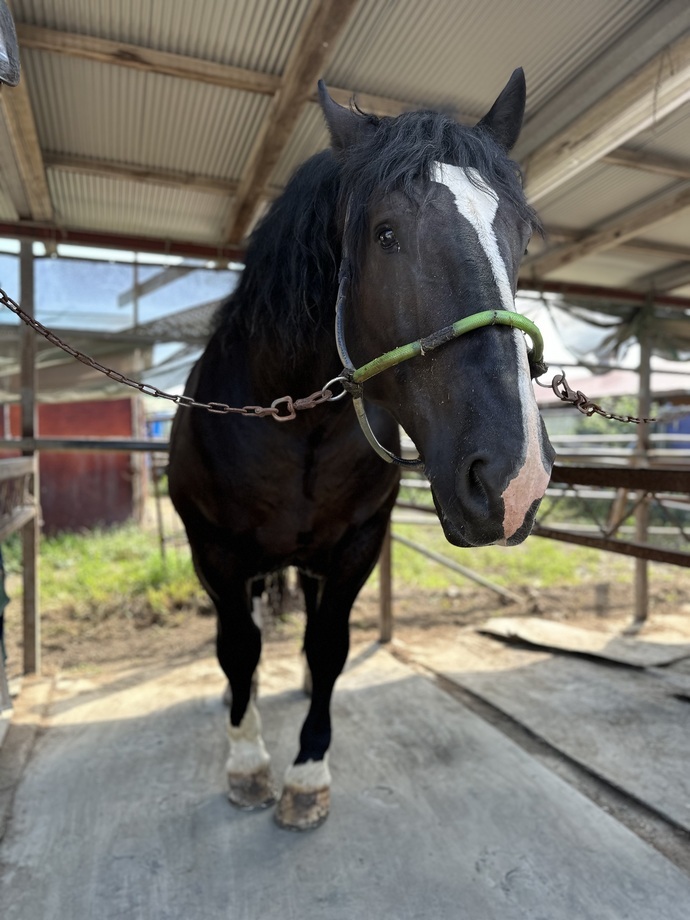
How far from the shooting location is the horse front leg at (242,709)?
7.26 feet

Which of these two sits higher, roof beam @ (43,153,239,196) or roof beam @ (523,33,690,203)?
roof beam @ (43,153,239,196)

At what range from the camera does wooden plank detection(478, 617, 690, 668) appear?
3.78 m

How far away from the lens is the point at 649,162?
3010mm

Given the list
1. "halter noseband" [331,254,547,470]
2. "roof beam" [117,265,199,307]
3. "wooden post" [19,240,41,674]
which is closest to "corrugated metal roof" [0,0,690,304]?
"wooden post" [19,240,41,674]

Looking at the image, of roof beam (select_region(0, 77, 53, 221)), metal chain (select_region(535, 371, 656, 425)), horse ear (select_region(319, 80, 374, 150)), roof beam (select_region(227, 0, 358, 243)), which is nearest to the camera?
metal chain (select_region(535, 371, 656, 425))

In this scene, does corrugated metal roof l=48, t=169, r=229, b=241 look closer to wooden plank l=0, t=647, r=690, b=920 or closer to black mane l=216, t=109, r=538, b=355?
black mane l=216, t=109, r=538, b=355

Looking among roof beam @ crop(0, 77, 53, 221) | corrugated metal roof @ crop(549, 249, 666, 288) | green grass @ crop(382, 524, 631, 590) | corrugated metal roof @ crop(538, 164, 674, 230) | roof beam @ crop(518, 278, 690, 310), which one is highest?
corrugated metal roof @ crop(538, 164, 674, 230)

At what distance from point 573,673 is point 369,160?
10.7 ft

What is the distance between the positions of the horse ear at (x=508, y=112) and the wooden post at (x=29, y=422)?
293cm

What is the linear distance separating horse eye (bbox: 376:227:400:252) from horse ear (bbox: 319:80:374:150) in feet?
1.16

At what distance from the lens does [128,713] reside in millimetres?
3066

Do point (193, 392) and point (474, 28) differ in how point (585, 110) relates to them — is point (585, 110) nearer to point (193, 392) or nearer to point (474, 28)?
point (474, 28)

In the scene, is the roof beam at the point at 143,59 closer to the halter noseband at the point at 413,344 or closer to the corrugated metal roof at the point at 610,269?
the halter noseband at the point at 413,344

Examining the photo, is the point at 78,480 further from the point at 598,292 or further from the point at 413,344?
the point at 413,344
